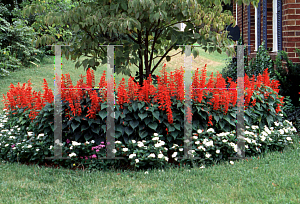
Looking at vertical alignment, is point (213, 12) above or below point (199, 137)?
above

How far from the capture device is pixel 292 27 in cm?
662

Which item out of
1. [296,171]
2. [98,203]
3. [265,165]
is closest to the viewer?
[98,203]

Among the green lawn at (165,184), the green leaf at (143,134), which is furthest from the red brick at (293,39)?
the green leaf at (143,134)

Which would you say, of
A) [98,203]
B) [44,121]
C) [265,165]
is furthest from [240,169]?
[44,121]

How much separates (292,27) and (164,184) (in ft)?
15.5

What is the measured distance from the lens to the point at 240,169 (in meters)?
3.99

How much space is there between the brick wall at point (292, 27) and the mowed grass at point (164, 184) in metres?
3.14

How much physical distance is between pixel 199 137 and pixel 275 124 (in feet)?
4.56

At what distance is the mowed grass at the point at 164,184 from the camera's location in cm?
325

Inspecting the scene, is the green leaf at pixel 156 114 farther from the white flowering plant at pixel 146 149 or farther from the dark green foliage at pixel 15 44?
the dark green foliage at pixel 15 44

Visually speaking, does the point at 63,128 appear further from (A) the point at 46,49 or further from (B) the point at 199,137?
(A) the point at 46,49

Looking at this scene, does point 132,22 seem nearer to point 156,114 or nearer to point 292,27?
point 156,114

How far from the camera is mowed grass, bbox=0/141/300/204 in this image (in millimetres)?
3249

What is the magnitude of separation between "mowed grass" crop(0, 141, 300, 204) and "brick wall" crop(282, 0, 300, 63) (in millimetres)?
3135
